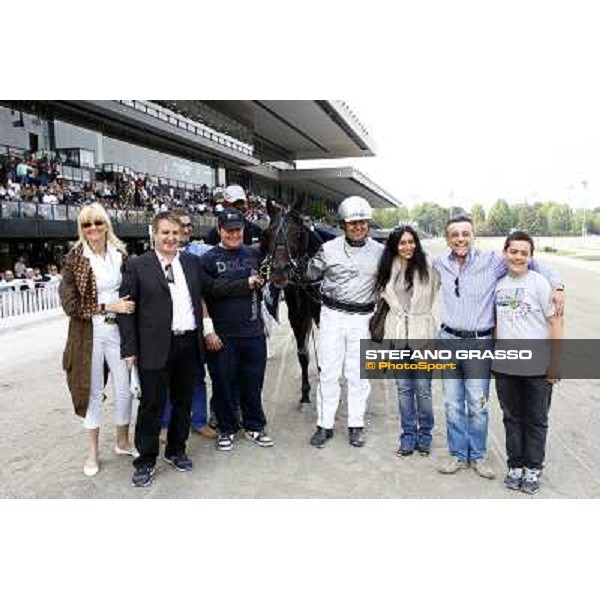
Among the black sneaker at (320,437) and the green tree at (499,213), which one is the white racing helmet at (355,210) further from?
the green tree at (499,213)

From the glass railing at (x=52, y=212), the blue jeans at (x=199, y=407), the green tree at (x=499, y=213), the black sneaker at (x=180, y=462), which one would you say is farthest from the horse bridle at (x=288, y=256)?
the glass railing at (x=52, y=212)

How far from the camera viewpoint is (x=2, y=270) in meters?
14.6

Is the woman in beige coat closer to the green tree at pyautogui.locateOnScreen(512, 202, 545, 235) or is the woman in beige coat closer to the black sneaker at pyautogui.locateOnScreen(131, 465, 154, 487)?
the green tree at pyautogui.locateOnScreen(512, 202, 545, 235)

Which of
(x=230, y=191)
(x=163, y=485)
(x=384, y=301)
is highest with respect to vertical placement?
(x=230, y=191)

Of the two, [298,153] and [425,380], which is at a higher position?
[298,153]

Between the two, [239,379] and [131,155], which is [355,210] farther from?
[131,155]

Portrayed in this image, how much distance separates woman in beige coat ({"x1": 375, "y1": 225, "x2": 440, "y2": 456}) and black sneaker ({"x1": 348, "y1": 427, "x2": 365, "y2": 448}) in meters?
0.33

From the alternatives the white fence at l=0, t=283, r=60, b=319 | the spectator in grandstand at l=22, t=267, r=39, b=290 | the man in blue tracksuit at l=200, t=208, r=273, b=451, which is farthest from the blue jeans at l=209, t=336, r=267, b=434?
the spectator in grandstand at l=22, t=267, r=39, b=290

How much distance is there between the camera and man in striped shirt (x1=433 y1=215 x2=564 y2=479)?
3.55 metres
